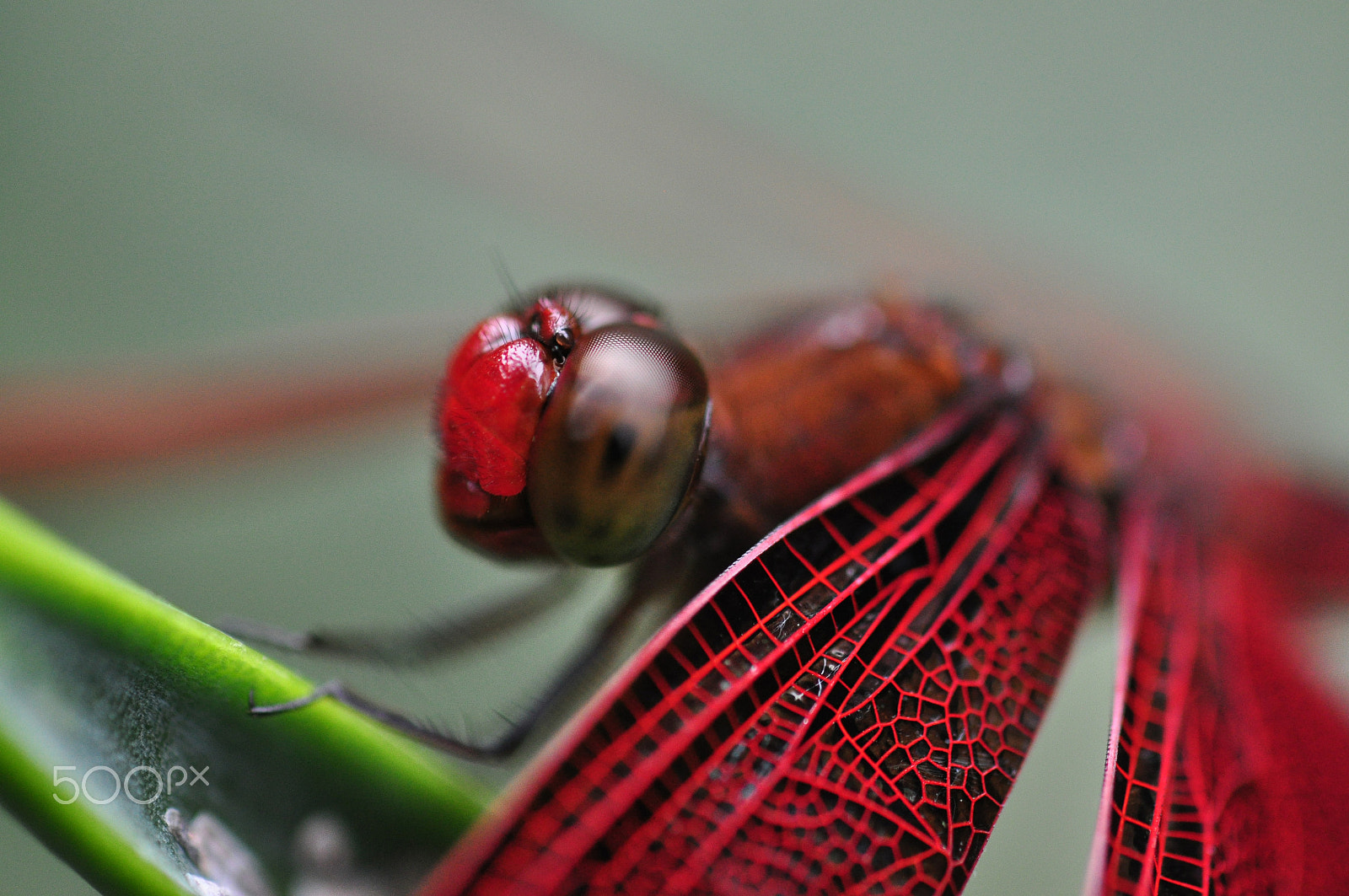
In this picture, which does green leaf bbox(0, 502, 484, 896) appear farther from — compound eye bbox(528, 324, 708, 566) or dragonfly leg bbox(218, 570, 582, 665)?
dragonfly leg bbox(218, 570, 582, 665)

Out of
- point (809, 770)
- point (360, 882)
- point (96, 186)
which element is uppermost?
point (96, 186)

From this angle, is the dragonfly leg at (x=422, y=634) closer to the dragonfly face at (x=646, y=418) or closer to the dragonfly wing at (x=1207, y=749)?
the dragonfly face at (x=646, y=418)

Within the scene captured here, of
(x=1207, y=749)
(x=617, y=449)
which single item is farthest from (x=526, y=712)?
(x=1207, y=749)

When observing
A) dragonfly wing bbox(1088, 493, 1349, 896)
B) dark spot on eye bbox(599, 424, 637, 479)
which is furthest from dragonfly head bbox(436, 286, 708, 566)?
dragonfly wing bbox(1088, 493, 1349, 896)

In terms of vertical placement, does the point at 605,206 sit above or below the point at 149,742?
above

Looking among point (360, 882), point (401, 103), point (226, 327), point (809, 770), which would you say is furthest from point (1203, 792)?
point (401, 103)

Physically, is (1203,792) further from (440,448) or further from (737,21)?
(737,21)

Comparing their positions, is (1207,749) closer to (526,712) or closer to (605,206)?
(526,712)
